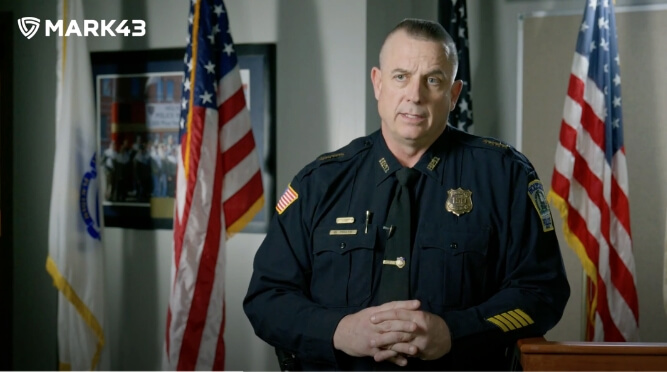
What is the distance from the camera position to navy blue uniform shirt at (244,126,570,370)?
158 centimetres

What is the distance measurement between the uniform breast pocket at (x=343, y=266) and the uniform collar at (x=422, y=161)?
0.16 metres

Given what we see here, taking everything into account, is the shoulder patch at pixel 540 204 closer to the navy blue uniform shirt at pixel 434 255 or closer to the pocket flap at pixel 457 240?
the navy blue uniform shirt at pixel 434 255

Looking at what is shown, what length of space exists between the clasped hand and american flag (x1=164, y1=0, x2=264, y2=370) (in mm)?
1584

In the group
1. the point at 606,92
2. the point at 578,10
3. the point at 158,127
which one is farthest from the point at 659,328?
the point at 158,127

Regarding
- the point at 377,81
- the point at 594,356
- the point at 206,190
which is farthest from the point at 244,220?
the point at 594,356

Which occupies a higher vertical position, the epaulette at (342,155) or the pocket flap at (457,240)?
the epaulette at (342,155)

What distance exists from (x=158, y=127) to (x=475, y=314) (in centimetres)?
244

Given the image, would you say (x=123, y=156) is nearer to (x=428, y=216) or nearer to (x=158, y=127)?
(x=158, y=127)

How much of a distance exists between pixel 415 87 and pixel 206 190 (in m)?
1.59

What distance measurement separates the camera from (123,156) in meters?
3.62

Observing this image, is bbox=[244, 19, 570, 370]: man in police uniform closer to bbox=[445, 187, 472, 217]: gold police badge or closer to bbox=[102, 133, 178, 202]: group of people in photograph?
bbox=[445, 187, 472, 217]: gold police badge

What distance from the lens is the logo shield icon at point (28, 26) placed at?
3.78 m

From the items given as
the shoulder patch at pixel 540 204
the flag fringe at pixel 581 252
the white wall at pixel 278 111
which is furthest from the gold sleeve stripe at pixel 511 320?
the white wall at pixel 278 111

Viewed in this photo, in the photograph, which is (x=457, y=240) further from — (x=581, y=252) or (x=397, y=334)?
(x=581, y=252)
